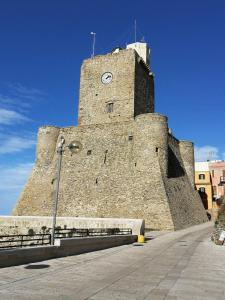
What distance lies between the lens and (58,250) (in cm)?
1277

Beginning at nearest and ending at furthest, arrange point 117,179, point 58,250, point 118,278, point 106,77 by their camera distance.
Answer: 1. point 118,278
2. point 58,250
3. point 117,179
4. point 106,77

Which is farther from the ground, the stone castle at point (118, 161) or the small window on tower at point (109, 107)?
the small window on tower at point (109, 107)

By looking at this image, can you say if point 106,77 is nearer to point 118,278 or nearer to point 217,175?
point 217,175

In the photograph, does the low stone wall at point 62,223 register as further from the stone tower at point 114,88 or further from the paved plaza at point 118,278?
the stone tower at point 114,88

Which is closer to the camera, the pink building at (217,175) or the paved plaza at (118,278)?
the paved plaza at (118,278)

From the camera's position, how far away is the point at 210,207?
4822 cm

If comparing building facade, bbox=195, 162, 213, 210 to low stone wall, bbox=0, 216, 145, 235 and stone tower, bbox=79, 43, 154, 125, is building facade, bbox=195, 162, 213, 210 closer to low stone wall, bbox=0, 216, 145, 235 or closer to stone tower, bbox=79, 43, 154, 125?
stone tower, bbox=79, 43, 154, 125

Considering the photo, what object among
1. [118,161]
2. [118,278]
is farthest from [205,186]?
[118,278]

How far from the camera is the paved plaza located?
731 centimetres

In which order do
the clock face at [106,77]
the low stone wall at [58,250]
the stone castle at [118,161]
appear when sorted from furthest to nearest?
the clock face at [106,77] < the stone castle at [118,161] < the low stone wall at [58,250]

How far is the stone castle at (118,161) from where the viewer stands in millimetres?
30344

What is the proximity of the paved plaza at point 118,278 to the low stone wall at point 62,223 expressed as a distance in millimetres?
7471

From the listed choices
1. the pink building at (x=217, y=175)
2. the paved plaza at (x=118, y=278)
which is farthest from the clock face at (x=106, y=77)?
the pink building at (x=217, y=175)

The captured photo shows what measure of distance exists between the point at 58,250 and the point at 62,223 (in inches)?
511
